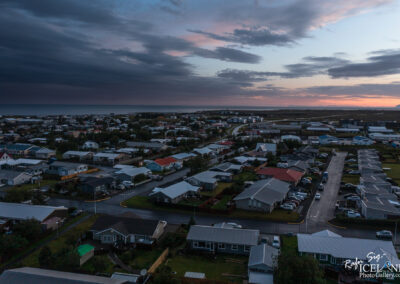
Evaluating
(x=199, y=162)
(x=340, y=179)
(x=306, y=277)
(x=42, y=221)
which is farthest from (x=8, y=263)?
(x=340, y=179)

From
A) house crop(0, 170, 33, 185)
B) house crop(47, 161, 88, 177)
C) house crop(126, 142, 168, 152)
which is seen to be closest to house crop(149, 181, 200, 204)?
house crop(47, 161, 88, 177)

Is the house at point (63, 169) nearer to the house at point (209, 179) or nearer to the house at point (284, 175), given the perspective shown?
the house at point (209, 179)

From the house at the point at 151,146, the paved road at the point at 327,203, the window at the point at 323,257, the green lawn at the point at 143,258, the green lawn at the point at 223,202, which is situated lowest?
the green lawn at the point at 143,258

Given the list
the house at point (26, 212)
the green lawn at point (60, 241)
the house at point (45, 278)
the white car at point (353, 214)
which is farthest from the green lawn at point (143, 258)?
the white car at point (353, 214)

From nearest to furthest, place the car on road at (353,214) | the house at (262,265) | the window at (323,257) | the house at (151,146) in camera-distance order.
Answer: the house at (262,265) → the window at (323,257) → the car on road at (353,214) → the house at (151,146)

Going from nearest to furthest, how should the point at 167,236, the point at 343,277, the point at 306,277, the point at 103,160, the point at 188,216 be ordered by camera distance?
the point at 306,277 < the point at 343,277 < the point at 167,236 < the point at 188,216 < the point at 103,160

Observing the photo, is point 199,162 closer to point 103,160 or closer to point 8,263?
point 103,160
